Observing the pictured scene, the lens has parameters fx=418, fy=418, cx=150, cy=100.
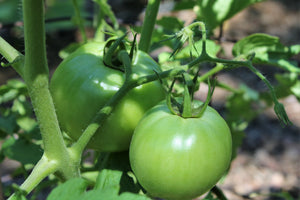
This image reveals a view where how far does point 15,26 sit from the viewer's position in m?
1.17

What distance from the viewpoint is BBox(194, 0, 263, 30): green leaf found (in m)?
0.97

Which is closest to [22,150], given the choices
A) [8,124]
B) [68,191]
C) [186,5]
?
[8,124]

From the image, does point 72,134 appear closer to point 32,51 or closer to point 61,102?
point 61,102

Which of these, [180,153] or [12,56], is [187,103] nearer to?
[180,153]

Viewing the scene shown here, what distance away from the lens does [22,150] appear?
1.00 meters

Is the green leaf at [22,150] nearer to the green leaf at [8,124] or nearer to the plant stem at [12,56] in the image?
the green leaf at [8,124]

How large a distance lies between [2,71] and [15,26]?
2.02m

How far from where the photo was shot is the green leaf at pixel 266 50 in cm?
92

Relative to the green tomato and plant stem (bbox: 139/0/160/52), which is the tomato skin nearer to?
the green tomato

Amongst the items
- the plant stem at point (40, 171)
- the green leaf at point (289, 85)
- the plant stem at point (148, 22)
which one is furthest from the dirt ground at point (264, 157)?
the plant stem at point (40, 171)

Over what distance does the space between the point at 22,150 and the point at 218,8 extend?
0.57 m

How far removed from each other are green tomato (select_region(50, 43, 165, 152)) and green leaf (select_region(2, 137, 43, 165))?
253 millimetres

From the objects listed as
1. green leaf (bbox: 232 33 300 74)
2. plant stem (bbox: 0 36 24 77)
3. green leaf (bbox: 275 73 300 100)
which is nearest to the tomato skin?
plant stem (bbox: 0 36 24 77)

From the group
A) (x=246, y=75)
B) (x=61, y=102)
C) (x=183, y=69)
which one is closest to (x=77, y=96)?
(x=61, y=102)
